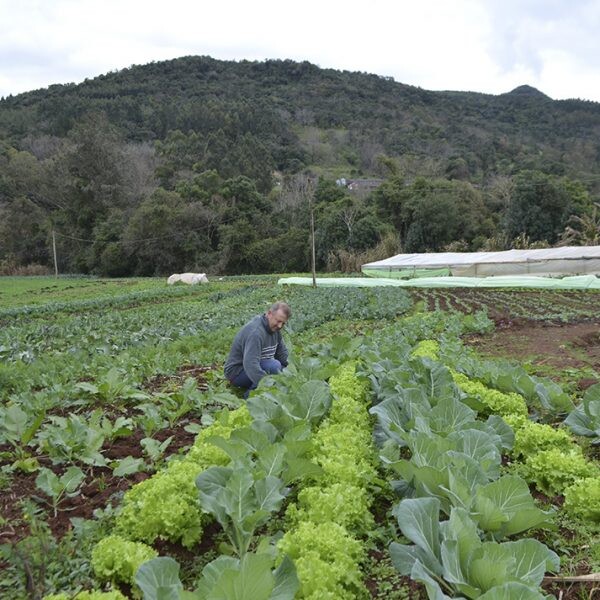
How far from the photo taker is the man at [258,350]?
236 inches

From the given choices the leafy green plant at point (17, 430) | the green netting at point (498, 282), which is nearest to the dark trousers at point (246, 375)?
the leafy green plant at point (17, 430)

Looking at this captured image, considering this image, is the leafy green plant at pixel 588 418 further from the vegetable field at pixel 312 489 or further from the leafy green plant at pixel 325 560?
the leafy green plant at pixel 325 560

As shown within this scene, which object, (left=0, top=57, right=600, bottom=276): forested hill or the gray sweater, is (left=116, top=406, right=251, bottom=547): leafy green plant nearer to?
the gray sweater

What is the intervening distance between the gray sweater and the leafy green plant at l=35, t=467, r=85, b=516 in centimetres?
259

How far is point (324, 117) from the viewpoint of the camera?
10694 cm

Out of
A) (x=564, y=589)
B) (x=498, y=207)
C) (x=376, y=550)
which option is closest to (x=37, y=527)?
(x=376, y=550)

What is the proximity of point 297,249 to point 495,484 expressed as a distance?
4590 cm

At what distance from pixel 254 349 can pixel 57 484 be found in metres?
2.83

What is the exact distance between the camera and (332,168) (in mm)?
86375

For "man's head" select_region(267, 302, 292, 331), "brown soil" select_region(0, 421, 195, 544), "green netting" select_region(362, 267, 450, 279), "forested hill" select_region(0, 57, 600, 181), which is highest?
"forested hill" select_region(0, 57, 600, 181)

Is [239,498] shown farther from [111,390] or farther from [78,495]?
[111,390]

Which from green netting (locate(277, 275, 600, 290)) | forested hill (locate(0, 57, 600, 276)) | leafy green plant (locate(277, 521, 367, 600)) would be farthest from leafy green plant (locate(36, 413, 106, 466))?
forested hill (locate(0, 57, 600, 276))

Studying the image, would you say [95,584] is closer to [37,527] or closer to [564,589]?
[37,527]

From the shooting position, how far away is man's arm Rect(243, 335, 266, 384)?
5.98 metres
